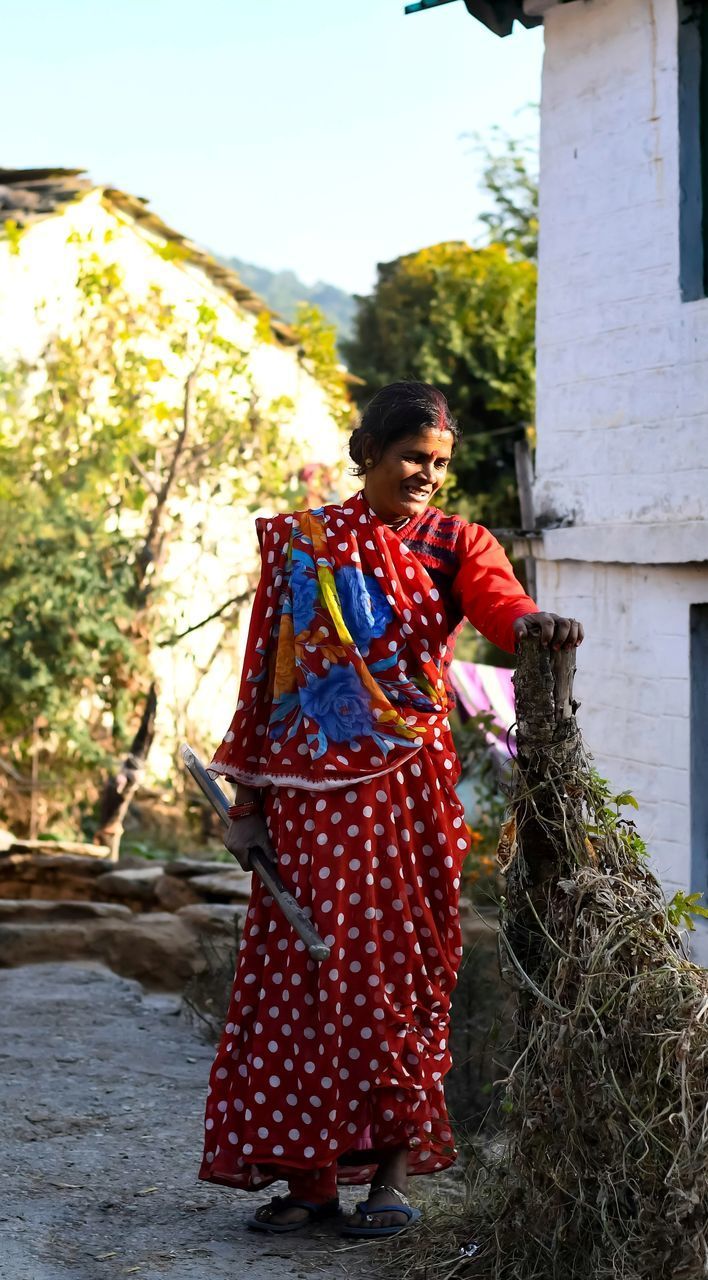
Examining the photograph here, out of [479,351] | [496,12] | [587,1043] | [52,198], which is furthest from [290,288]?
[587,1043]

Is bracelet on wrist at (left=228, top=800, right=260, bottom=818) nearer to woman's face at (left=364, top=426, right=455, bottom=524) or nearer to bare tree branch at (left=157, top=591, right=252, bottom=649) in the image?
woman's face at (left=364, top=426, right=455, bottom=524)

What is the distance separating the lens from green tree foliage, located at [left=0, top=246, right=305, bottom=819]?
949 centimetres

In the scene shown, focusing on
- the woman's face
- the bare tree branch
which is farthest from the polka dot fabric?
the bare tree branch

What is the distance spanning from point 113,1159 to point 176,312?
8.83 meters

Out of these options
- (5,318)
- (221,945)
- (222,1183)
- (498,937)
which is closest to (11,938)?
(221,945)

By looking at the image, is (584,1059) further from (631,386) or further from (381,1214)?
(631,386)

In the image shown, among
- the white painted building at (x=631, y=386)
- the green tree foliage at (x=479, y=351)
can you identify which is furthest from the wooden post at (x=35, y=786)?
the green tree foliage at (x=479, y=351)

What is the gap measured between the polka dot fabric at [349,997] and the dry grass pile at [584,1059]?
301 millimetres

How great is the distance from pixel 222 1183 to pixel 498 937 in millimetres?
943

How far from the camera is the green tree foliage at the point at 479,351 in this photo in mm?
17281

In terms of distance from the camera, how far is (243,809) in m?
3.58

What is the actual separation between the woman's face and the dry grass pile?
23.7 inches

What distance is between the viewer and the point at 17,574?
936 centimetres

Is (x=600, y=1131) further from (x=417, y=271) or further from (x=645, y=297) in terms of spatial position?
(x=417, y=271)
